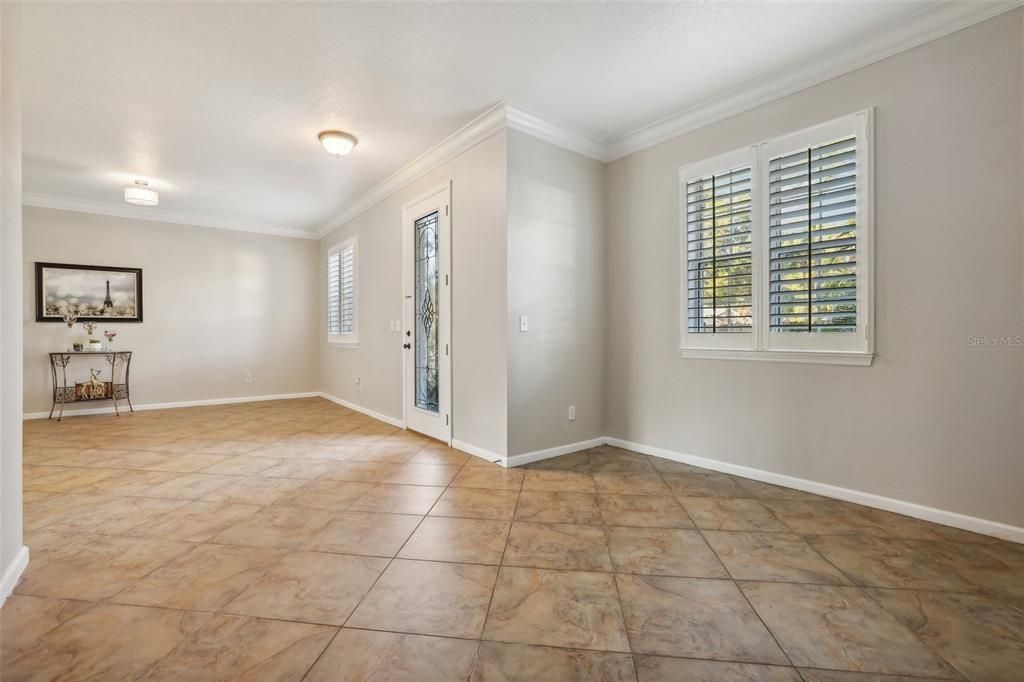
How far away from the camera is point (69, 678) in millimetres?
1367

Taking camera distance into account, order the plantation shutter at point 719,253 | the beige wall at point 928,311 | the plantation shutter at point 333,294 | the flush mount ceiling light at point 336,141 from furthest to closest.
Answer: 1. the plantation shutter at point 333,294
2. the flush mount ceiling light at point 336,141
3. the plantation shutter at point 719,253
4. the beige wall at point 928,311

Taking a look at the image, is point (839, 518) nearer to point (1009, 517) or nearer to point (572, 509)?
point (1009, 517)

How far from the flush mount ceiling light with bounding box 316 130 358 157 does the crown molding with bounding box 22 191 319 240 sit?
381cm

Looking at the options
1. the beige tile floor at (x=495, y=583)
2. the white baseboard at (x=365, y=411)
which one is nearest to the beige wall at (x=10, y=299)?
the beige tile floor at (x=495, y=583)

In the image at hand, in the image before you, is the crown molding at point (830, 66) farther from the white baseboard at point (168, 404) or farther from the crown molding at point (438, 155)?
the white baseboard at point (168, 404)

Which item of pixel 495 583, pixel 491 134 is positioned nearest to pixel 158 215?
pixel 491 134

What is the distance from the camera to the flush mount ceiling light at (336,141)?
382cm

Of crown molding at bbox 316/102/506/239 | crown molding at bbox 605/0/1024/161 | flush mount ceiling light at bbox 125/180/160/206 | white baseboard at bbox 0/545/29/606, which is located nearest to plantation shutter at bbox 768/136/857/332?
crown molding at bbox 605/0/1024/161

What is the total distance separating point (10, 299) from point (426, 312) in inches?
117

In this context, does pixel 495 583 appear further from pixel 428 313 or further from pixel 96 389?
pixel 96 389

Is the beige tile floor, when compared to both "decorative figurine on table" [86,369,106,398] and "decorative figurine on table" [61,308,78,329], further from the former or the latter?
"decorative figurine on table" [61,308,78,329]

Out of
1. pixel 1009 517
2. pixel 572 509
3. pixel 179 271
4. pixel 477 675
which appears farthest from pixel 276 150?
pixel 1009 517

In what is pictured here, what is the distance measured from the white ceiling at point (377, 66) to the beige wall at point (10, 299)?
0.83m

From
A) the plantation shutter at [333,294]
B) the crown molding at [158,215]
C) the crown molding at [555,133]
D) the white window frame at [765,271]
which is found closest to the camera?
the white window frame at [765,271]
